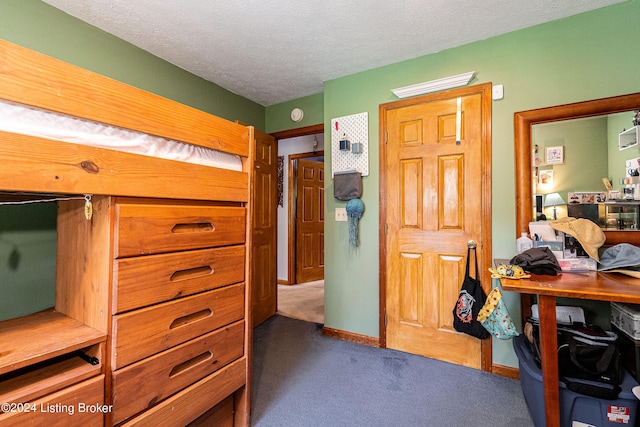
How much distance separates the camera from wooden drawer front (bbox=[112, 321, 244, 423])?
104 centimetres

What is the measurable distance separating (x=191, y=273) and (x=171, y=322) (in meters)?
0.21

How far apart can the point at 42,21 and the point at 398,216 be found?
2.72 meters

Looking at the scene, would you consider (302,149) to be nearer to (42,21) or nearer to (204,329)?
(42,21)

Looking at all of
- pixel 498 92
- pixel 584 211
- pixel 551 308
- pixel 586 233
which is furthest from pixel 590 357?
pixel 498 92

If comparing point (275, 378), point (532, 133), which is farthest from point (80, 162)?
point (532, 133)

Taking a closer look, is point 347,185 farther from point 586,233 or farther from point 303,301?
point 303,301

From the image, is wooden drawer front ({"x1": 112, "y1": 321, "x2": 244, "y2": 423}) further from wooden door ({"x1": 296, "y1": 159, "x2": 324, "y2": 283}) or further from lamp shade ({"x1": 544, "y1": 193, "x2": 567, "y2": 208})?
wooden door ({"x1": 296, "y1": 159, "x2": 324, "y2": 283})

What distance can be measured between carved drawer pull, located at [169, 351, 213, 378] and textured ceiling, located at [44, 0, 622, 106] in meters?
1.96

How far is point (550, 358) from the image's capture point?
1.35m

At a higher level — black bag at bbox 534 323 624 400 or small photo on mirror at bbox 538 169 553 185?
small photo on mirror at bbox 538 169 553 185

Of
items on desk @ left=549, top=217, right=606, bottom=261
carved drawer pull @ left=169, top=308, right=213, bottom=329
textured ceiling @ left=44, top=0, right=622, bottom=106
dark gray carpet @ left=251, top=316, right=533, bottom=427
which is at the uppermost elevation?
textured ceiling @ left=44, top=0, right=622, bottom=106

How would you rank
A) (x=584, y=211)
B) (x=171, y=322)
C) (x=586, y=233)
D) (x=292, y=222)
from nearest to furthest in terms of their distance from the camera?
(x=171, y=322) < (x=586, y=233) < (x=584, y=211) < (x=292, y=222)

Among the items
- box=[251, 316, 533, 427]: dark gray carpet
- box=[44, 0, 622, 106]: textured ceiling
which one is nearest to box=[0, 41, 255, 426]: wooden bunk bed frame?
box=[251, 316, 533, 427]: dark gray carpet

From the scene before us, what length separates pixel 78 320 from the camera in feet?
3.76
